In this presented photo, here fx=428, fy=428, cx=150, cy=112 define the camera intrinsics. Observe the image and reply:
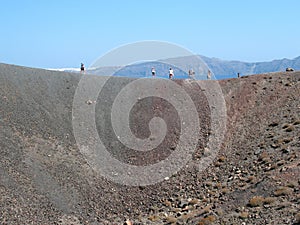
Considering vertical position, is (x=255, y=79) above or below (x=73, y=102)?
above

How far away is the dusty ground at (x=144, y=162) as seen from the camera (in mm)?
24812

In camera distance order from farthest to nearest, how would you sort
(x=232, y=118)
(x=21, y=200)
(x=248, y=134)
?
(x=232, y=118), (x=248, y=134), (x=21, y=200)

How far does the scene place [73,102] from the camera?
38375mm

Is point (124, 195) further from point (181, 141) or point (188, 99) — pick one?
point (188, 99)

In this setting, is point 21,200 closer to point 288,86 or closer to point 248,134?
point 248,134

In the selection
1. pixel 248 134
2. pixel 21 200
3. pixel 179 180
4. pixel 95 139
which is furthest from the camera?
pixel 248 134

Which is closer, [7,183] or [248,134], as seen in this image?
[7,183]

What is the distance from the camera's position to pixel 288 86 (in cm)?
4234

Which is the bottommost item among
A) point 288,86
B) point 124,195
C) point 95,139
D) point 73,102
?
point 124,195

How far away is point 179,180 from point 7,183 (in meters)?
12.4

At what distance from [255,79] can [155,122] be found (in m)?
13.2

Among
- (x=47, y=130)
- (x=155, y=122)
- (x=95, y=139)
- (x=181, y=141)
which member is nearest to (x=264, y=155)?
(x=181, y=141)

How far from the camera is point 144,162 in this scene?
111 ft

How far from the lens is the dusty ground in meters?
24.8
